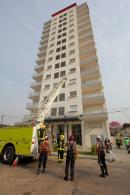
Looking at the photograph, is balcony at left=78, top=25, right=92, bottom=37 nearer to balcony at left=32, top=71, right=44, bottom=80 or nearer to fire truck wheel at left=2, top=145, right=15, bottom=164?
balcony at left=32, top=71, right=44, bottom=80

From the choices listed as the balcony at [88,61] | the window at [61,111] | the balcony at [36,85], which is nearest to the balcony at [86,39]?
the balcony at [88,61]

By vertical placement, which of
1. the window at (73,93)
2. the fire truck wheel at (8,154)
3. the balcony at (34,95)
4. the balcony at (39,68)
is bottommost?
the fire truck wheel at (8,154)

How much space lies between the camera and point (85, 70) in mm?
32500

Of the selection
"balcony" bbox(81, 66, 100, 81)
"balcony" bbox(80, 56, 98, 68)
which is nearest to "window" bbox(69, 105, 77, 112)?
"balcony" bbox(81, 66, 100, 81)

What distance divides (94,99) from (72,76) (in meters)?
7.69

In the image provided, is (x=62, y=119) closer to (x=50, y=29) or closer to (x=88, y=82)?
(x=88, y=82)

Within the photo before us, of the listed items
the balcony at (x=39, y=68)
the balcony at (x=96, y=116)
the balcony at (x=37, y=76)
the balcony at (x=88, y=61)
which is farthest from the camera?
the balcony at (x=39, y=68)

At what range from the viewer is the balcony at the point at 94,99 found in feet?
85.5

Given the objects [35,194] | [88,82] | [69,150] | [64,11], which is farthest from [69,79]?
[64,11]

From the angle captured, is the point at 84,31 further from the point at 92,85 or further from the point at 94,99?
the point at 94,99

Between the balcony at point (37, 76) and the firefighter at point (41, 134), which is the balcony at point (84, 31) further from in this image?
the firefighter at point (41, 134)

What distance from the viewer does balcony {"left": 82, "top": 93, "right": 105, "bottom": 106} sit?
26059mm

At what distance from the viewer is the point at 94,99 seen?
2652cm

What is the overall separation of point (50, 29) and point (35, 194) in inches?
1957
